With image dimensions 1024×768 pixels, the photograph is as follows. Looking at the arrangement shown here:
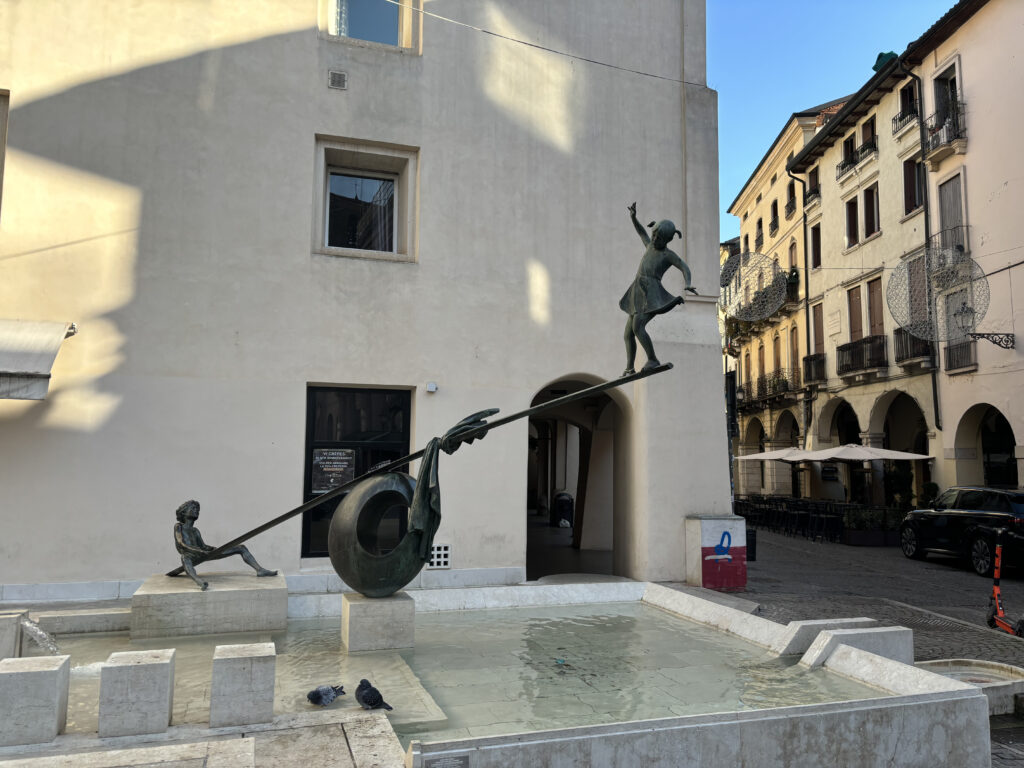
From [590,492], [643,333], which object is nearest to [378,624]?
[643,333]

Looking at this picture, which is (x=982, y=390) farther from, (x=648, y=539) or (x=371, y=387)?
(x=371, y=387)

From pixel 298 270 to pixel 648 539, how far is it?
6933mm

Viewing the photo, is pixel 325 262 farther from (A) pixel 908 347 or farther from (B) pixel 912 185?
(B) pixel 912 185

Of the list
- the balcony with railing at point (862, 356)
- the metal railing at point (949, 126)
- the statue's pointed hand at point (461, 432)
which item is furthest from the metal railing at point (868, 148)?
the statue's pointed hand at point (461, 432)

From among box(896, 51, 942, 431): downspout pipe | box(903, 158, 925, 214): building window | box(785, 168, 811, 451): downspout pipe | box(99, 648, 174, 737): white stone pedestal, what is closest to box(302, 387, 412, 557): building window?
box(99, 648, 174, 737): white stone pedestal

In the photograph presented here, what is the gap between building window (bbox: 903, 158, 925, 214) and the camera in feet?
83.5

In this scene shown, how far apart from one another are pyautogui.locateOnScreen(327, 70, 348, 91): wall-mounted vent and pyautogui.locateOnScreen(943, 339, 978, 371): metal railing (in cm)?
1777

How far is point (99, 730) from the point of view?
472 centimetres

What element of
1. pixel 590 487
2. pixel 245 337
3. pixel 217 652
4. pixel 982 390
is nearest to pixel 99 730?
pixel 217 652

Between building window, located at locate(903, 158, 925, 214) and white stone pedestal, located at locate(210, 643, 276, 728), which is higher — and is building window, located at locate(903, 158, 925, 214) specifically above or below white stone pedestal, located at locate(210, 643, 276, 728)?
above

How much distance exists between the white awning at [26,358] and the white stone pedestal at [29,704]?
20.6 feet

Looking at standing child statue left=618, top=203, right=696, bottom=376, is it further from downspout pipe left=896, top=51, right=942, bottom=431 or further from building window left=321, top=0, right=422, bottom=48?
downspout pipe left=896, top=51, right=942, bottom=431

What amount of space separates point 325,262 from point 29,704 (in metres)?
8.51

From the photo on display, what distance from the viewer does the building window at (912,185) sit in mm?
25438
